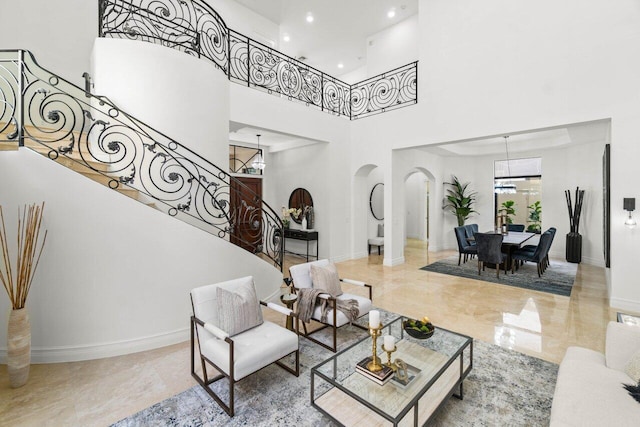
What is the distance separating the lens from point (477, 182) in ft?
33.0

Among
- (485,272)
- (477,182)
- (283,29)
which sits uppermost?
(283,29)

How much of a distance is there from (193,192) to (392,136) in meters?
4.82

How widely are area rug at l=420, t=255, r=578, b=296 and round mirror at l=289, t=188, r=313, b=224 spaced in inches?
140

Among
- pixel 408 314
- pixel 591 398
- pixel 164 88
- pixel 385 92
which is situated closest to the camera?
pixel 591 398

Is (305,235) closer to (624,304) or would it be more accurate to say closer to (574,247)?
A: (624,304)

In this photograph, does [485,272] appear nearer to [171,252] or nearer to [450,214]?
[450,214]

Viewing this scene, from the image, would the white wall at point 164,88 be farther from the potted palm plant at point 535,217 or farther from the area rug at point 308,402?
the potted palm plant at point 535,217

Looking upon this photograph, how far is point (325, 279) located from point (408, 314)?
4.96 ft

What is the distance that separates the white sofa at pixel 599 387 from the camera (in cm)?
163

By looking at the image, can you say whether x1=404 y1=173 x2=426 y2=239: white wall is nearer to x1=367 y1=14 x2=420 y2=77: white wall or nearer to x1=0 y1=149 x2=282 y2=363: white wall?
x1=367 y1=14 x2=420 y2=77: white wall

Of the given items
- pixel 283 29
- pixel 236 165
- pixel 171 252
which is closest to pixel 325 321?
pixel 171 252

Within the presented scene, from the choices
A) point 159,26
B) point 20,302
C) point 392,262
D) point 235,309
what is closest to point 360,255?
point 392,262

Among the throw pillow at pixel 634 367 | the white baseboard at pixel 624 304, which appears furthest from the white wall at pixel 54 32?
the white baseboard at pixel 624 304

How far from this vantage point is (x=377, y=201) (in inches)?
390
